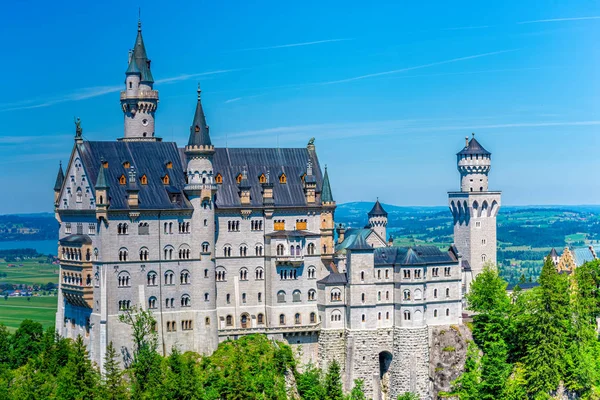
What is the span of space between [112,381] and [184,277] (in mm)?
15604

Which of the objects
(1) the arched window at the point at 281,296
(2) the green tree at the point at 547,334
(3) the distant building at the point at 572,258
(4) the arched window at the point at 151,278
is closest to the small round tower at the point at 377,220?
(1) the arched window at the point at 281,296

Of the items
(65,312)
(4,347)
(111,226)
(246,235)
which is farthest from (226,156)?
(4,347)

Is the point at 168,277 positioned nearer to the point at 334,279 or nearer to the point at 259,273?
the point at 259,273

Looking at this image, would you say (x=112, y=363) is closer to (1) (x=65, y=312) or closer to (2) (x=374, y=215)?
(1) (x=65, y=312)

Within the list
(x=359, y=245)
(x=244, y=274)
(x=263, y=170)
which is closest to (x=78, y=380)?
(x=244, y=274)

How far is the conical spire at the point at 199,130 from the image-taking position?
113 metres

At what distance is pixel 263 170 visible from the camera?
120375 mm

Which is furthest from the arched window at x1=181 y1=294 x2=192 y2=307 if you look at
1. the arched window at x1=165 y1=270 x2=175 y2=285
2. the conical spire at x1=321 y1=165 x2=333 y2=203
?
the conical spire at x1=321 y1=165 x2=333 y2=203

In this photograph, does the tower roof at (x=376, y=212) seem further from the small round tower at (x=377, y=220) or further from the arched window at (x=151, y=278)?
the arched window at (x=151, y=278)

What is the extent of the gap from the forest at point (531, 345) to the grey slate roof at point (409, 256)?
295 inches

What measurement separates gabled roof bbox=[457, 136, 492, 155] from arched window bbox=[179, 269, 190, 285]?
4675cm

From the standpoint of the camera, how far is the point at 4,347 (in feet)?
386

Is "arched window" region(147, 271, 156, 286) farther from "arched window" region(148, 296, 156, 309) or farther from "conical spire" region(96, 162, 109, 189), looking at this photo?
"conical spire" region(96, 162, 109, 189)

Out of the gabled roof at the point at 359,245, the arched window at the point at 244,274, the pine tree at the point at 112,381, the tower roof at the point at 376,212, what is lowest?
the pine tree at the point at 112,381
